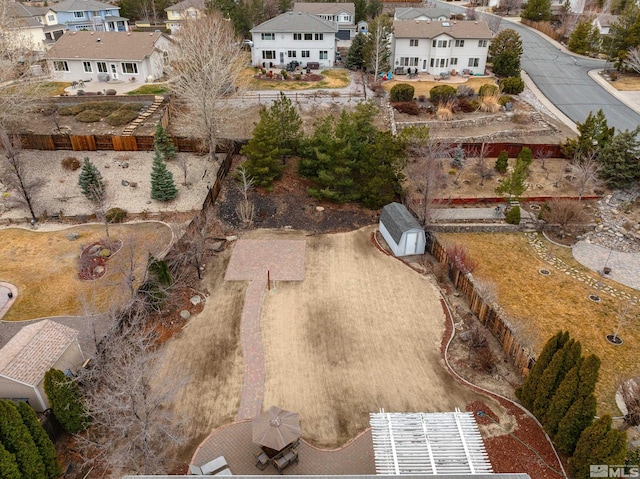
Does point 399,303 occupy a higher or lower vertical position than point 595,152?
lower

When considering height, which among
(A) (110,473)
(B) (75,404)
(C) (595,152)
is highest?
(C) (595,152)

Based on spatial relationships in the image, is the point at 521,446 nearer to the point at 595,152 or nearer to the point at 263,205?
the point at 263,205

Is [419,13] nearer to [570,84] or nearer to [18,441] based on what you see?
[570,84]

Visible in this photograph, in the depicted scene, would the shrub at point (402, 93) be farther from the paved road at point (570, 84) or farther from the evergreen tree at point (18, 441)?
the evergreen tree at point (18, 441)

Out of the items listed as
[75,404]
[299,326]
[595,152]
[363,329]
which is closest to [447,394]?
[363,329]

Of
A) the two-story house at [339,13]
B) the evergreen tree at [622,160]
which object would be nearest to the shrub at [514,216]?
the evergreen tree at [622,160]

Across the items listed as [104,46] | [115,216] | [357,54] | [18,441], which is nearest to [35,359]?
[18,441]
